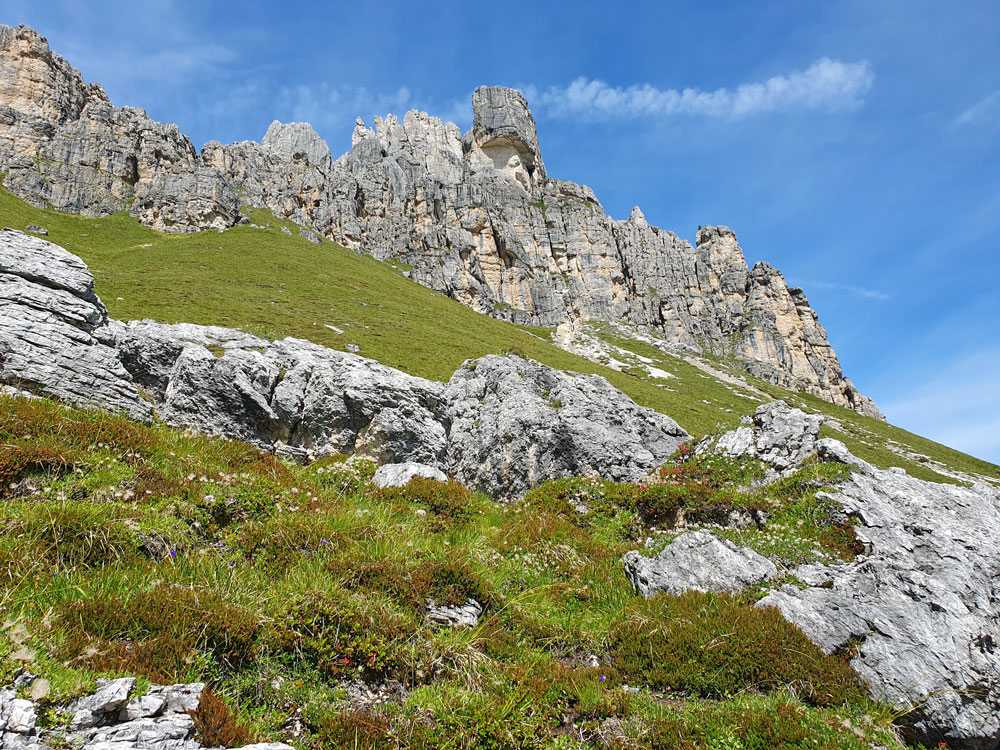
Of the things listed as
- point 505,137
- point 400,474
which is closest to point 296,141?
point 505,137

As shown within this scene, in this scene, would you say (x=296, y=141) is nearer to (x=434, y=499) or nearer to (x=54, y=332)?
(x=54, y=332)

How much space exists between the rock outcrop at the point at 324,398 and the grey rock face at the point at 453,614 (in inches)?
328

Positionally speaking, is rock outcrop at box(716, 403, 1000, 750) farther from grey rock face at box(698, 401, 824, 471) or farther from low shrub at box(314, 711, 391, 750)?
low shrub at box(314, 711, 391, 750)

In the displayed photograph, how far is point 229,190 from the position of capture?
10688 cm

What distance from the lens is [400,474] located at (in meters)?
12.4

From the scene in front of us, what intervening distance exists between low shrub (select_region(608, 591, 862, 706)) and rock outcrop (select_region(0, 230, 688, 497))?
24.5 ft

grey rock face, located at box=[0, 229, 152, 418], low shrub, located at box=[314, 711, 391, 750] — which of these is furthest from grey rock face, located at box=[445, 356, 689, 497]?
low shrub, located at box=[314, 711, 391, 750]

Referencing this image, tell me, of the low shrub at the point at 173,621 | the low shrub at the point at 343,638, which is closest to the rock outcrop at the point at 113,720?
the low shrub at the point at 173,621

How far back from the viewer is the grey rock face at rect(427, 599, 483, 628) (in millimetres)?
6711

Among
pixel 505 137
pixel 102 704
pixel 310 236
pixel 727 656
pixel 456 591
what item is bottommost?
pixel 102 704

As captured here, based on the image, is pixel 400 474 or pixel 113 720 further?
pixel 400 474

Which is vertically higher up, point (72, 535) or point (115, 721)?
point (72, 535)

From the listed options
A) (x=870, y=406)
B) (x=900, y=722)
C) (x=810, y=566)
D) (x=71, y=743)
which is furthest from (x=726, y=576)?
(x=870, y=406)

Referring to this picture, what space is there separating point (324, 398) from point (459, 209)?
128m
